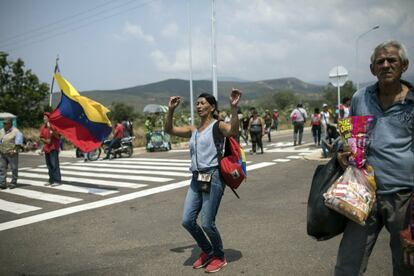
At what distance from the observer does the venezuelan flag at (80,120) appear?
978 centimetres

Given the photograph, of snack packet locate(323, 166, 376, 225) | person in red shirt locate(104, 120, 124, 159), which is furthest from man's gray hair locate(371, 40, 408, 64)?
person in red shirt locate(104, 120, 124, 159)

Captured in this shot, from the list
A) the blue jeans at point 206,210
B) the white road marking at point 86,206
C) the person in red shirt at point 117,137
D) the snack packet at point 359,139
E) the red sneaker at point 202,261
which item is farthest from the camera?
the person in red shirt at point 117,137

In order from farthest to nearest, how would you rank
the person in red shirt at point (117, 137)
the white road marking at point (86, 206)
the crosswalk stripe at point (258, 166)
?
1. the person in red shirt at point (117, 137)
2. the crosswalk stripe at point (258, 166)
3. the white road marking at point (86, 206)

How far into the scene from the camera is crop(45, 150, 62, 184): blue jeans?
10.1 m

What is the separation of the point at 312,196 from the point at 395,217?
1.80 feet

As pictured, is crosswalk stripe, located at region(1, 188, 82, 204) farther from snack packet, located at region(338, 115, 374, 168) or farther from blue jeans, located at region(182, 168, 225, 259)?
snack packet, located at region(338, 115, 374, 168)

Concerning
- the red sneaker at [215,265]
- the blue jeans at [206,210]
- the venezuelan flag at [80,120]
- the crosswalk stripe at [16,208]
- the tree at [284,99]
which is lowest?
the crosswalk stripe at [16,208]

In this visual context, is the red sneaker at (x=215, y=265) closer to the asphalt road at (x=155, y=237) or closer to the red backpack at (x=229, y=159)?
the asphalt road at (x=155, y=237)

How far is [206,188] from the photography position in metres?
4.02

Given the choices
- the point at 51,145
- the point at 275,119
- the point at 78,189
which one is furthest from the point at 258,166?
the point at 275,119

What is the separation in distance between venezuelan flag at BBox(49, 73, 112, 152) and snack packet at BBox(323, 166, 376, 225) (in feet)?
26.0

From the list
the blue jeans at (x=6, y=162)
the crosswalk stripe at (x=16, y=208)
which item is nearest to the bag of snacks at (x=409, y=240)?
the crosswalk stripe at (x=16, y=208)

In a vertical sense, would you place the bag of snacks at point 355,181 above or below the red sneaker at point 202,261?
above

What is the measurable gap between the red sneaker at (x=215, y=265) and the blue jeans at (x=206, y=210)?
4 centimetres
